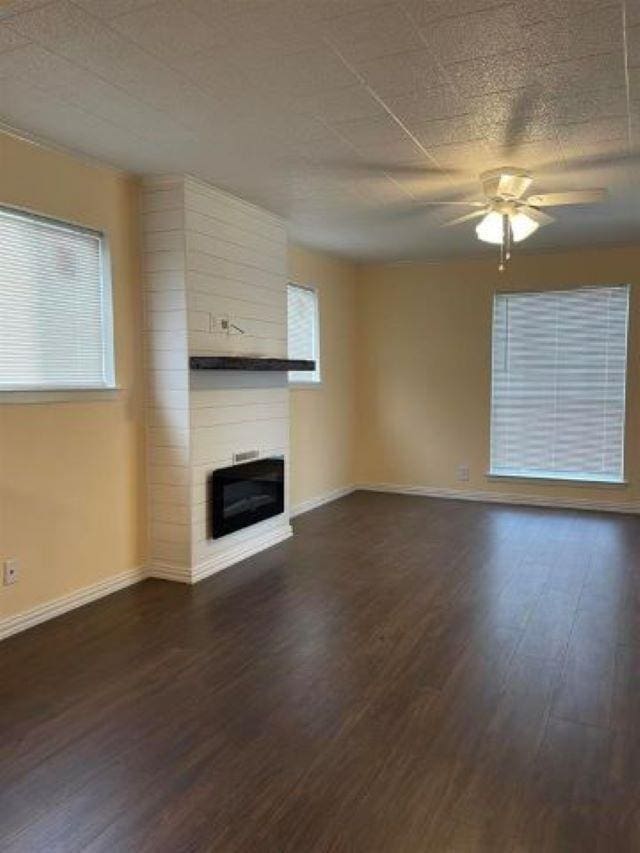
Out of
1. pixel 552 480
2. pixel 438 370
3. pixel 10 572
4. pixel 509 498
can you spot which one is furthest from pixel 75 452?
pixel 552 480

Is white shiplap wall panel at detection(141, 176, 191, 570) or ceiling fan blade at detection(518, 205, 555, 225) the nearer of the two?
ceiling fan blade at detection(518, 205, 555, 225)

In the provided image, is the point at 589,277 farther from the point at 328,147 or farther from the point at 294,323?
the point at 328,147

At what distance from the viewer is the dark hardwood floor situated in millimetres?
1910

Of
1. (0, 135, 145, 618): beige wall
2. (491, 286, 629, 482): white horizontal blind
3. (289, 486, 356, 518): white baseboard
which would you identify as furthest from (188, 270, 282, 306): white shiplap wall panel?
(491, 286, 629, 482): white horizontal blind

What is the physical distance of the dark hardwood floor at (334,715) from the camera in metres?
1.91

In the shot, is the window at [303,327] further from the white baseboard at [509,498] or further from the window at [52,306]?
the window at [52,306]

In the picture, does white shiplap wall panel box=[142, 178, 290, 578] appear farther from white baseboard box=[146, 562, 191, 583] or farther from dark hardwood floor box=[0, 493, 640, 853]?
dark hardwood floor box=[0, 493, 640, 853]

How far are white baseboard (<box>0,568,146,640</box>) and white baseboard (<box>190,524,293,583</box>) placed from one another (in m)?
0.39

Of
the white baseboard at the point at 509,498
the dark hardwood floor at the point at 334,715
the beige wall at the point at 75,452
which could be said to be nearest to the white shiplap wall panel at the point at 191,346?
the beige wall at the point at 75,452

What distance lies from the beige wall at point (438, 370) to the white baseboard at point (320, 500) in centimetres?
36

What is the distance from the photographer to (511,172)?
148 inches

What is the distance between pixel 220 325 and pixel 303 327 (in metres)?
1.94

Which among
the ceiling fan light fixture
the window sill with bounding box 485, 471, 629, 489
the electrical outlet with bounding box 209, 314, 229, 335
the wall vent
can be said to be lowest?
the window sill with bounding box 485, 471, 629, 489

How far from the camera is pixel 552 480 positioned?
6324 millimetres
